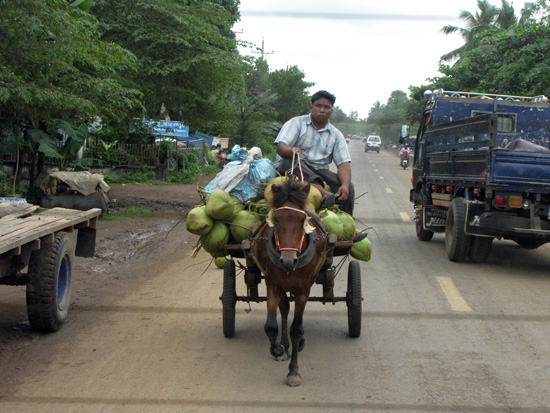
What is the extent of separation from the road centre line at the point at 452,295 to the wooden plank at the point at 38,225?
14.2 feet

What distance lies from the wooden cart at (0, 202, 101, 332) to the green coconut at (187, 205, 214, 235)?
1.35 meters

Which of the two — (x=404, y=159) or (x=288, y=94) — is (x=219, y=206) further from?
(x=288, y=94)

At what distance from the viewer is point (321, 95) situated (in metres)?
6.42

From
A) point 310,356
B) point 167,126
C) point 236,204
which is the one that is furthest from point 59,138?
point 310,356

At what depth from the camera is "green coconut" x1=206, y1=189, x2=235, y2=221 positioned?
566cm

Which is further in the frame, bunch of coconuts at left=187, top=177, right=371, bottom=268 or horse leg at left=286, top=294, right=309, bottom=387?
bunch of coconuts at left=187, top=177, right=371, bottom=268

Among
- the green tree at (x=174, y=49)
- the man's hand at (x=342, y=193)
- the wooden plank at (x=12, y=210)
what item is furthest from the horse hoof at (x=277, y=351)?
the green tree at (x=174, y=49)

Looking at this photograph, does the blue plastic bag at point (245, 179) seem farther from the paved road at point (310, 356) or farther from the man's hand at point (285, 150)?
the paved road at point (310, 356)

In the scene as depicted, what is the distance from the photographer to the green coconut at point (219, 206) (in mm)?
5656

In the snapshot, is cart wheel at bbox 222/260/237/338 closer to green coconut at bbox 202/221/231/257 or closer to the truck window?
green coconut at bbox 202/221/231/257

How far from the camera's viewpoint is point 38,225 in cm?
612

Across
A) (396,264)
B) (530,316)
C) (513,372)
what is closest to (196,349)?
(513,372)

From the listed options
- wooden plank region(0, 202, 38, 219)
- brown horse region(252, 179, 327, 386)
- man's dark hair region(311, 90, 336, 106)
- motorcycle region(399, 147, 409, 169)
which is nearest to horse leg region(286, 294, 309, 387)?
brown horse region(252, 179, 327, 386)

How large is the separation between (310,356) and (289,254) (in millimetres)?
1444
